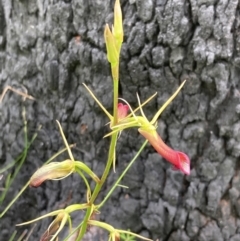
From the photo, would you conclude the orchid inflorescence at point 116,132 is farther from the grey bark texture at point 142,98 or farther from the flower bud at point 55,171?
the grey bark texture at point 142,98

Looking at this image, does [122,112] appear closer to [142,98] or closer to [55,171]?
[55,171]

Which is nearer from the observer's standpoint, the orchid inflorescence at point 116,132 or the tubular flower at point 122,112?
the orchid inflorescence at point 116,132

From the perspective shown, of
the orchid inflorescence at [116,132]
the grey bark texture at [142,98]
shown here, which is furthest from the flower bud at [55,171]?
the grey bark texture at [142,98]

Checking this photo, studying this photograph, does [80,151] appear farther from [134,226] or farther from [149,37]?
[149,37]

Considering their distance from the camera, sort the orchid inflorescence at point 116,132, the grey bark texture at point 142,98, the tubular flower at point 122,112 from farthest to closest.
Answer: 1. the grey bark texture at point 142,98
2. the tubular flower at point 122,112
3. the orchid inflorescence at point 116,132

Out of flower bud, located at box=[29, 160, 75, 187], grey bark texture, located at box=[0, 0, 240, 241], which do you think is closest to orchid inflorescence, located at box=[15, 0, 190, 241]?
flower bud, located at box=[29, 160, 75, 187]

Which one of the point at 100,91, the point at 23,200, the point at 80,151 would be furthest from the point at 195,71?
the point at 23,200

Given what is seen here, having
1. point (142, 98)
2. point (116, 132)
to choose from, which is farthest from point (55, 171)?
point (142, 98)

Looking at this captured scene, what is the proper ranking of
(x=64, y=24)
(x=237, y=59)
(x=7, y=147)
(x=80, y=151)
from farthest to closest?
(x=7, y=147)
(x=80, y=151)
(x=64, y=24)
(x=237, y=59)
